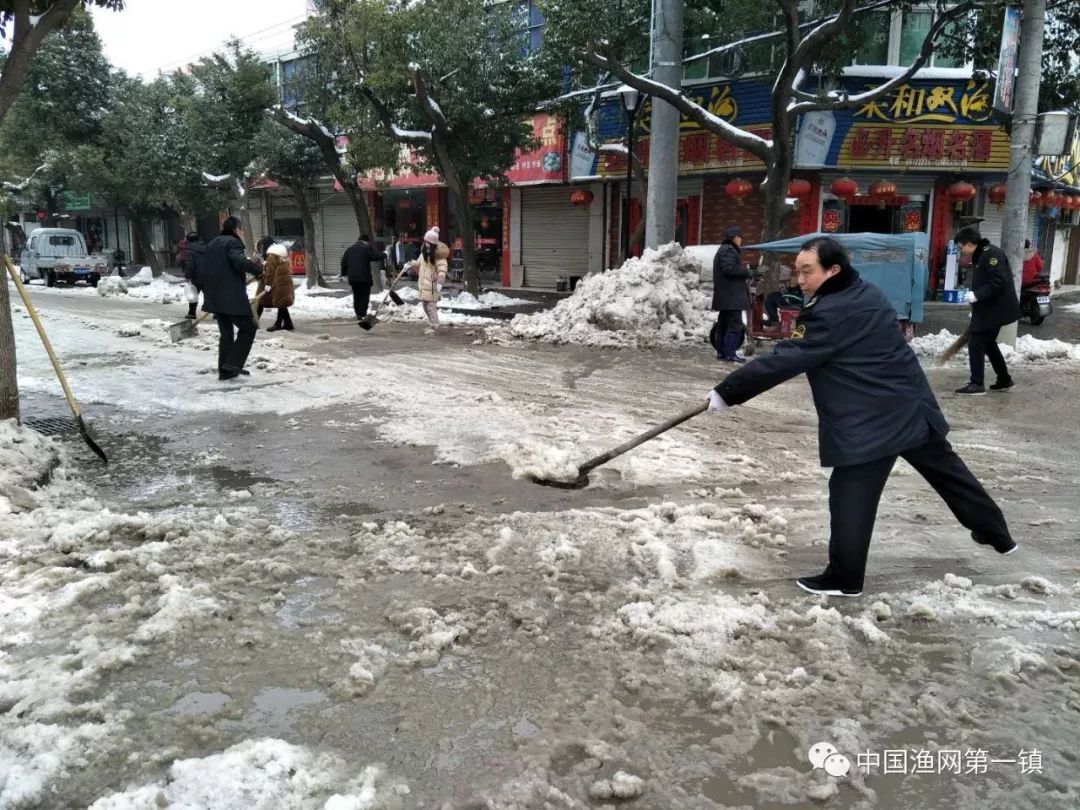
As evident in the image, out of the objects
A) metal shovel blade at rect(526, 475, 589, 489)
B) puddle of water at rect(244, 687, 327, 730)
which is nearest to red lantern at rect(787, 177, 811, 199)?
metal shovel blade at rect(526, 475, 589, 489)

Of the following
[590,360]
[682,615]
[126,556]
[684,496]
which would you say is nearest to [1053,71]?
[590,360]

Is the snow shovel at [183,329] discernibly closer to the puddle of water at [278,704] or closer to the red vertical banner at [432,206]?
the puddle of water at [278,704]

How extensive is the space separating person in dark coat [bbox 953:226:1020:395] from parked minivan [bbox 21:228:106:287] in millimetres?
24999

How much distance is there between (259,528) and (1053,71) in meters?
15.1

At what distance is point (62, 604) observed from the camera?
150 inches

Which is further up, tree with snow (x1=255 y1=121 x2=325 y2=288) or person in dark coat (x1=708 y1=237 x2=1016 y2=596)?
tree with snow (x1=255 y1=121 x2=325 y2=288)

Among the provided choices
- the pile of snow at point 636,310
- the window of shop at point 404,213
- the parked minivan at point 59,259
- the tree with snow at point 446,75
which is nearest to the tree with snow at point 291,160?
the tree with snow at point 446,75

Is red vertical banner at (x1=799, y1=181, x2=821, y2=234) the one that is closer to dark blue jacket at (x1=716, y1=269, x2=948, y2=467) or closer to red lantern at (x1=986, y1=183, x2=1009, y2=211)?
red lantern at (x1=986, y1=183, x2=1009, y2=211)

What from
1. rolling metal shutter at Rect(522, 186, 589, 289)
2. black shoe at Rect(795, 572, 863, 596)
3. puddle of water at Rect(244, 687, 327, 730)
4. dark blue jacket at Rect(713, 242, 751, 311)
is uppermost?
rolling metal shutter at Rect(522, 186, 589, 289)

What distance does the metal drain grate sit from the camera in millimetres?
7055

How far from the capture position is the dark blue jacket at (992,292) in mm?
8445

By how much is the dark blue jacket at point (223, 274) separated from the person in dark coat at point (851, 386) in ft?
21.6

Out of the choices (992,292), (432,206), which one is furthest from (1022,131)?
(432,206)

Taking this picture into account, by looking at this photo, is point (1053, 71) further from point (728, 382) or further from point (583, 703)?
point (583, 703)
